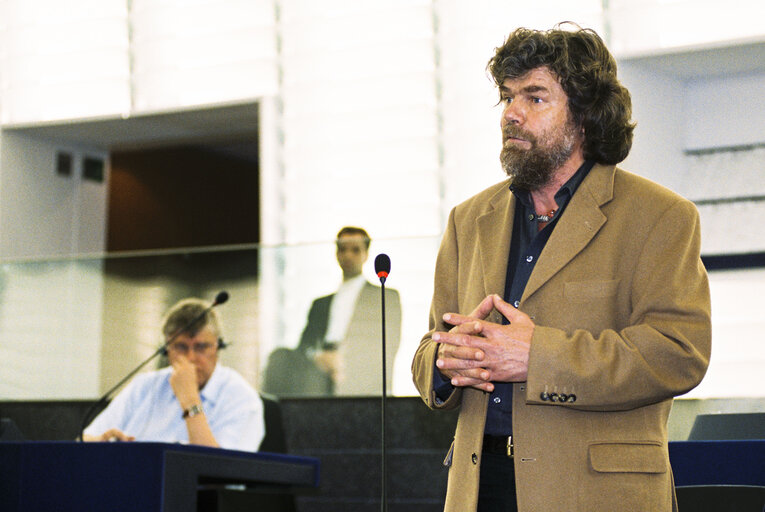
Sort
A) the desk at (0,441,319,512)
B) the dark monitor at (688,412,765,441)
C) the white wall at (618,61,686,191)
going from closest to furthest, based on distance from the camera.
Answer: the desk at (0,441,319,512) → the dark monitor at (688,412,765,441) → the white wall at (618,61,686,191)

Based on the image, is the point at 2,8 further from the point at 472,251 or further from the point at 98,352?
the point at 472,251

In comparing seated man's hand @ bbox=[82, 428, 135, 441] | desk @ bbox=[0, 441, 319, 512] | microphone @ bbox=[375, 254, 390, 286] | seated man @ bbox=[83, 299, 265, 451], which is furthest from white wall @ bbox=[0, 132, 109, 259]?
microphone @ bbox=[375, 254, 390, 286]

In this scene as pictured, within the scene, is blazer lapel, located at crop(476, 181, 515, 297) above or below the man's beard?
below

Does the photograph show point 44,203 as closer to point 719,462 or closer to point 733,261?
point 733,261

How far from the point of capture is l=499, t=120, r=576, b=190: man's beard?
2.05 metres

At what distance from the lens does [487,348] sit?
72.6 inches

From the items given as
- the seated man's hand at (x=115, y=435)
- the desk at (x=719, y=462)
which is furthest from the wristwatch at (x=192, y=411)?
the desk at (x=719, y=462)

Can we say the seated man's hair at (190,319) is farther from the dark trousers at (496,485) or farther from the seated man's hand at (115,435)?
the dark trousers at (496,485)

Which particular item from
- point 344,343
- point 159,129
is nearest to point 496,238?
point 344,343

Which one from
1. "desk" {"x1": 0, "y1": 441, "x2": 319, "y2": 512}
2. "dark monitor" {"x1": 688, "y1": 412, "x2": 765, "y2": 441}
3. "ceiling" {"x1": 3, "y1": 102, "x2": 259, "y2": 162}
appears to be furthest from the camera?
"ceiling" {"x1": 3, "y1": 102, "x2": 259, "y2": 162}

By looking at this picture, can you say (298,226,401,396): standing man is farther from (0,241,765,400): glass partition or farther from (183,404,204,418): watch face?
(183,404,204,418): watch face

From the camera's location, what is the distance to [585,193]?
2.00m

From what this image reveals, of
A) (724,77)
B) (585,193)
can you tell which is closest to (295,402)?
(724,77)

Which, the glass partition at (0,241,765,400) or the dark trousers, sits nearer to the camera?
the dark trousers
